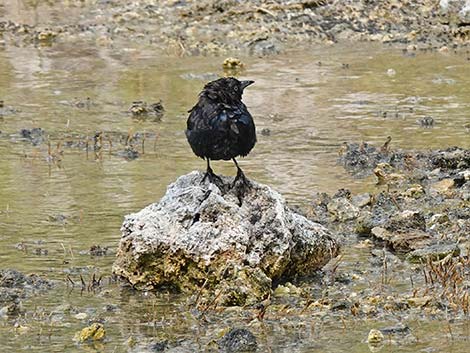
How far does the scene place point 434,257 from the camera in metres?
8.78

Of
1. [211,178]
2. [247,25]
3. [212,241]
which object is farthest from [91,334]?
[247,25]

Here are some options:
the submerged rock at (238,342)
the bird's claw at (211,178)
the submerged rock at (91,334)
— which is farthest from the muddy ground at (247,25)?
the submerged rock at (238,342)

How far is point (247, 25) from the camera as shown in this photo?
2175 cm

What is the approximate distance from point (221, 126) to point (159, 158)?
14.3ft

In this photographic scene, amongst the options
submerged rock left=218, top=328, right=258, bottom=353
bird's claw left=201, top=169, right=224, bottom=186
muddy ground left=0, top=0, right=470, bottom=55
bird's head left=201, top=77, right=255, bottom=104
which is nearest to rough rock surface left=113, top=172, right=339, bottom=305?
bird's claw left=201, top=169, right=224, bottom=186

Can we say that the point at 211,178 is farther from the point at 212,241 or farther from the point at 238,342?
the point at 238,342

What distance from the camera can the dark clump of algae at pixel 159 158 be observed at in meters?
7.45

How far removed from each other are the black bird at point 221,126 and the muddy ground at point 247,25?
11.3m

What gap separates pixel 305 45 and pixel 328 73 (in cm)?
267

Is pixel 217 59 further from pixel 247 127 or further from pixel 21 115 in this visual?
pixel 247 127

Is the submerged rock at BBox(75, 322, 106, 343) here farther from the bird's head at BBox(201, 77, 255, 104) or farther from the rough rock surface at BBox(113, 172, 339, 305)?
the bird's head at BBox(201, 77, 255, 104)

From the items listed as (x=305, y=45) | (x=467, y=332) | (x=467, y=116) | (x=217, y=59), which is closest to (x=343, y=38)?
(x=305, y=45)

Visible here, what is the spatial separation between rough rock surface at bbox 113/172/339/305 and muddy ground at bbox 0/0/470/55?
11.6 meters

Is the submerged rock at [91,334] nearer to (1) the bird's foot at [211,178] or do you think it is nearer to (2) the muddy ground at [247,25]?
(1) the bird's foot at [211,178]
